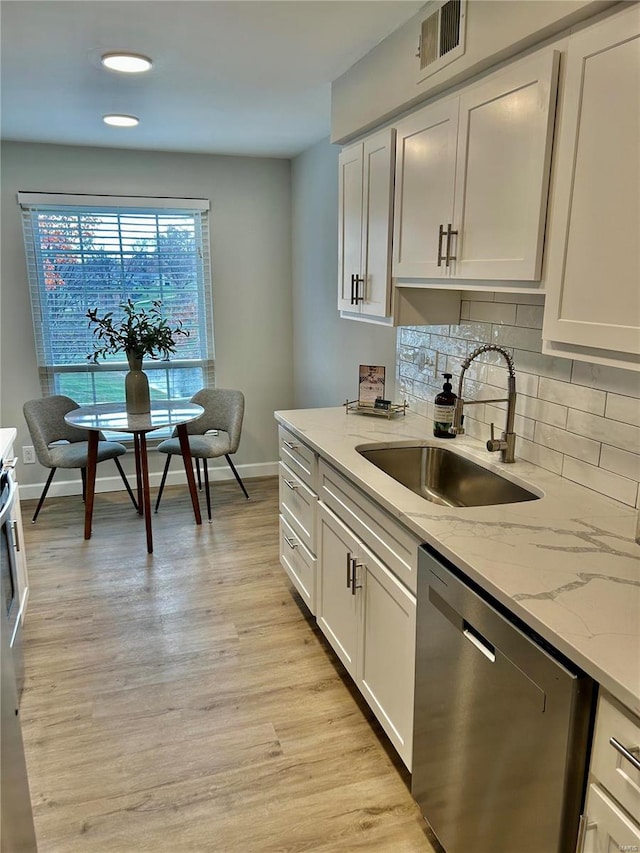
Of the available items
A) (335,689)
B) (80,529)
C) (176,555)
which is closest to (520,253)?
(335,689)

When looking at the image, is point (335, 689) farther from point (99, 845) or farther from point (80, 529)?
point (80, 529)

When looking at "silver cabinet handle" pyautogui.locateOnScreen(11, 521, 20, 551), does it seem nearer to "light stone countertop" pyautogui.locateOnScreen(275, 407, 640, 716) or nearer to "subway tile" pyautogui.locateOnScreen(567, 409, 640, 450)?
"light stone countertop" pyautogui.locateOnScreen(275, 407, 640, 716)

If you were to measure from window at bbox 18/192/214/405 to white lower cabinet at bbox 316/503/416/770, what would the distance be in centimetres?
264

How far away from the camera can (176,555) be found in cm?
356

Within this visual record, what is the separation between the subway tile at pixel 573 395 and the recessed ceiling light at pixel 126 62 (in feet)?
6.76

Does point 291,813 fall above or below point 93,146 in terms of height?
below

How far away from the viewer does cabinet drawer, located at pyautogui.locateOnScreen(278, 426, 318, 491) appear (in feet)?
8.17

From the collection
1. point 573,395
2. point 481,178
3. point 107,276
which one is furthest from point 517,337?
point 107,276

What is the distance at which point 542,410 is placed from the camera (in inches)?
78.4

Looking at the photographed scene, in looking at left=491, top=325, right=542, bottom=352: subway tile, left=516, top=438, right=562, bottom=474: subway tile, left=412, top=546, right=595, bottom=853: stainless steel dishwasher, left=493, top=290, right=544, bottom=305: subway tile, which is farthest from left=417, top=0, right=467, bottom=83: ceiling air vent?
left=412, top=546, right=595, bottom=853: stainless steel dishwasher

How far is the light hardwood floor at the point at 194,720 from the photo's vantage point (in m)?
1.79

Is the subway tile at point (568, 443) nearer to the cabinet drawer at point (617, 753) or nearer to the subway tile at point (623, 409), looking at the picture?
the subway tile at point (623, 409)

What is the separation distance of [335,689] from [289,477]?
3.13 feet

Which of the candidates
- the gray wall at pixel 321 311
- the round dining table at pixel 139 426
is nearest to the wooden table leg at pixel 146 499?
the round dining table at pixel 139 426
